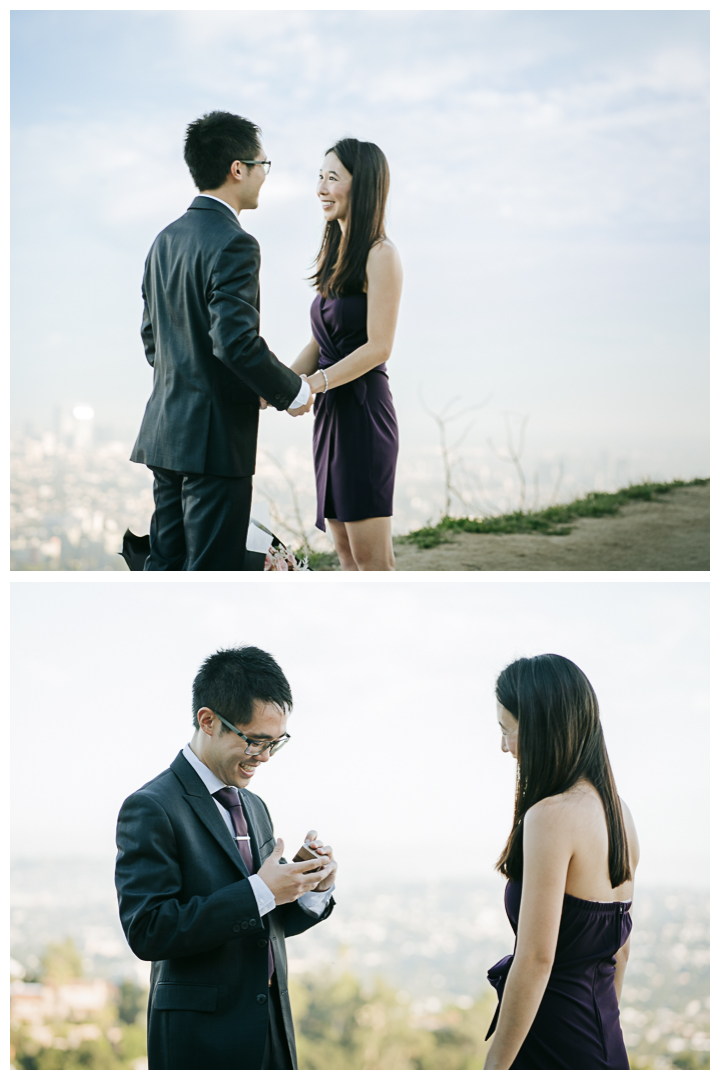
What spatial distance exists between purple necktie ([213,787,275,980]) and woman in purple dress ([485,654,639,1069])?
764 mm

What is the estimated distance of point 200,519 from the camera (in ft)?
9.03

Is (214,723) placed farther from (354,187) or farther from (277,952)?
(354,187)

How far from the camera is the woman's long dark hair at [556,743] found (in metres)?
2.35

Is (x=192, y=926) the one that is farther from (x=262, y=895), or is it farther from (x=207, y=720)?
(x=207, y=720)

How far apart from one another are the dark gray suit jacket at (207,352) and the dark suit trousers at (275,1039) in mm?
1574

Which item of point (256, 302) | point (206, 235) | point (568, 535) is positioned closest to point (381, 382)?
point (256, 302)

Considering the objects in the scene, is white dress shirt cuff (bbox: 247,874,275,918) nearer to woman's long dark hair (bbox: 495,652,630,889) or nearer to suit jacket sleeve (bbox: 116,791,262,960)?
suit jacket sleeve (bbox: 116,791,262,960)

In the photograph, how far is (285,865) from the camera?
2.35 meters

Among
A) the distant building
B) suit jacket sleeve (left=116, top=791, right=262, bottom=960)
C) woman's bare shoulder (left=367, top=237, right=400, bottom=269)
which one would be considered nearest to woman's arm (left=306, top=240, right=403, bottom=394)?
woman's bare shoulder (left=367, top=237, right=400, bottom=269)

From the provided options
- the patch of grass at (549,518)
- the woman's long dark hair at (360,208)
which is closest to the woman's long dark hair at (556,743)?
the woman's long dark hair at (360,208)

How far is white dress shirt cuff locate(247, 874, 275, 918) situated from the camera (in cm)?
226

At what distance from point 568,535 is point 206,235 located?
11.5ft

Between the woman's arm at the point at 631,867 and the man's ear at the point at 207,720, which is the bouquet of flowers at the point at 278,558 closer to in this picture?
the man's ear at the point at 207,720

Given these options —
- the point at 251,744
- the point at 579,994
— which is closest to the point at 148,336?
the point at 251,744
